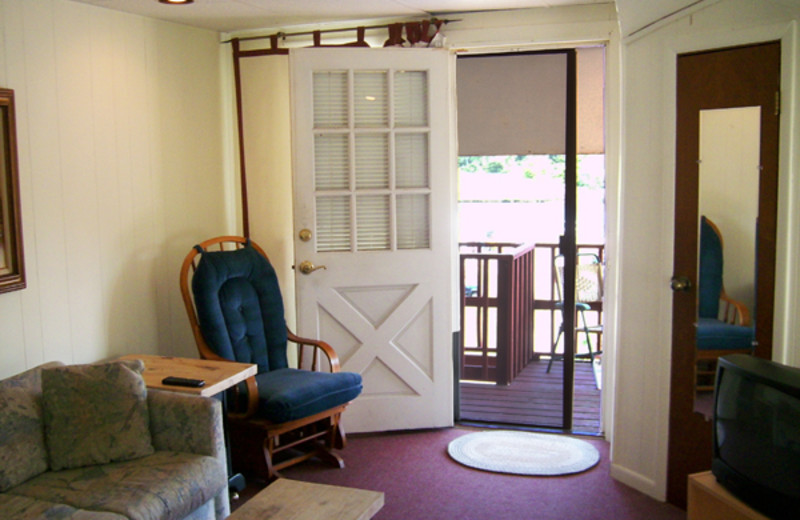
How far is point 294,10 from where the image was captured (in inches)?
141

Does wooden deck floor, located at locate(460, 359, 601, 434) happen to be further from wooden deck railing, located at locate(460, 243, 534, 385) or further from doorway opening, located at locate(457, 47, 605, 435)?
wooden deck railing, located at locate(460, 243, 534, 385)

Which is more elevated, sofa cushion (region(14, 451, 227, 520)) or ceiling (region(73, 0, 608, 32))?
ceiling (region(73, 0, 608, 32))

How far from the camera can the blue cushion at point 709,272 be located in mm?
2771

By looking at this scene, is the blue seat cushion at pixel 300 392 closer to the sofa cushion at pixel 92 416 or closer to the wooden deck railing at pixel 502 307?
the sofa cushion at pixel 92 416

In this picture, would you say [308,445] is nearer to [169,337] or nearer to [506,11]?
[169,337]

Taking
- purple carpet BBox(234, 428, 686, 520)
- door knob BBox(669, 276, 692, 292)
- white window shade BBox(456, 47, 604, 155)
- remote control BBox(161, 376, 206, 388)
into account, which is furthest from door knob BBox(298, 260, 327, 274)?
white window shade BBox(456, 47, 604, 155)

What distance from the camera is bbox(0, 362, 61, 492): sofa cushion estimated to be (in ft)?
7.73

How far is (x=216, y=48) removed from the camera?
4.03 m

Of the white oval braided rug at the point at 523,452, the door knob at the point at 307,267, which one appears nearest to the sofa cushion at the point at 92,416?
the door knob at the point at 307,267

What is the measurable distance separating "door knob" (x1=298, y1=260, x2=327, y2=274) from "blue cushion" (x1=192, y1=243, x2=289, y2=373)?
0.49 ft

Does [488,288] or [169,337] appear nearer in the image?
[169,337]

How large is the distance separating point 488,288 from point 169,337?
2.30 meters

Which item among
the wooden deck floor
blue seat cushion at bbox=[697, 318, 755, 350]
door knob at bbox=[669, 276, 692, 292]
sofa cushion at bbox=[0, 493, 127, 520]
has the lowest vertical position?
the wooden deck floor

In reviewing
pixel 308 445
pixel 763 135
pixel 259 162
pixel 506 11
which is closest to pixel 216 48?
pixel 259 162
